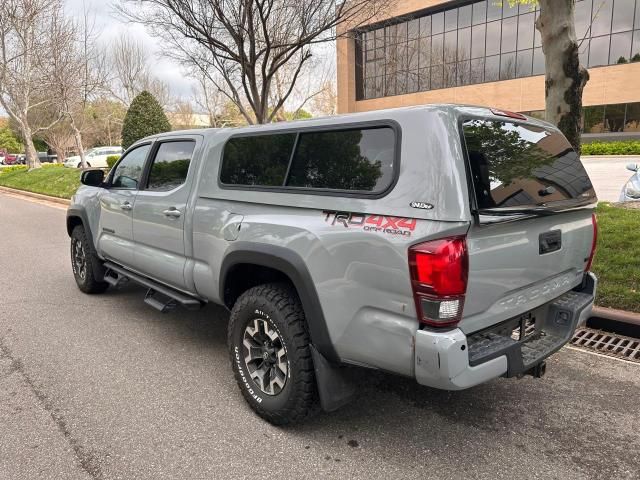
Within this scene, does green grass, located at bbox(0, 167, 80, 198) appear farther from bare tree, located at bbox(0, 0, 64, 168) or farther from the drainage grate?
the drainage grate

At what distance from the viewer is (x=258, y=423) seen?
3074mm

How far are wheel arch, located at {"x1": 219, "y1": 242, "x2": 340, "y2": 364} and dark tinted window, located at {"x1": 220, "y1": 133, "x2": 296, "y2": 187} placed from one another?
1.41 feet

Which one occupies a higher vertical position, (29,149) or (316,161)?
(29,149)

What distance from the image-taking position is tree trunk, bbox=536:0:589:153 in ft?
19.1

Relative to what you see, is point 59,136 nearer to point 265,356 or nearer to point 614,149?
point 614,149

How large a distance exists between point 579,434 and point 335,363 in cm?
150

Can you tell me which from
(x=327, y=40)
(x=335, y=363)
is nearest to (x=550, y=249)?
(x=335, y=363)

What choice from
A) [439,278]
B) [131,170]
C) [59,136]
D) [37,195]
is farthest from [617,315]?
[59,136]

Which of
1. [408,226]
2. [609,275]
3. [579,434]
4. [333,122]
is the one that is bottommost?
[579,434]

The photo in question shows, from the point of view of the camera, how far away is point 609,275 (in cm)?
499

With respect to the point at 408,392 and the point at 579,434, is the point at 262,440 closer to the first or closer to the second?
the point at 408,392

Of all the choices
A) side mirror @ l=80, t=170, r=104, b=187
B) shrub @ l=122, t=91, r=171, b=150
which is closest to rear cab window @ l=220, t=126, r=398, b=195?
side mirror @ l=80, t=170, r=104, b=187

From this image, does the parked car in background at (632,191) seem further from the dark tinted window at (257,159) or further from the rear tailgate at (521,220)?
the dark tinted window at (257,159)

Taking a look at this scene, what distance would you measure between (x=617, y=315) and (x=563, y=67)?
3093mm
